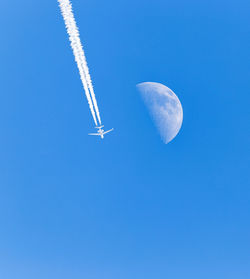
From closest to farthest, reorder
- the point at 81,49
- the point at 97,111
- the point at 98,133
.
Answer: the point at 81,49
the point at 97,111
the point at 98,133

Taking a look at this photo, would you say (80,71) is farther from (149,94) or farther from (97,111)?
(149,94)

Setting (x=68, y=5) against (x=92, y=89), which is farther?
(x=92, y=89)

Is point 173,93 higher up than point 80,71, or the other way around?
point 173,93

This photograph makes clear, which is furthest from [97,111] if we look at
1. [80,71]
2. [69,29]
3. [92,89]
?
[69,29]

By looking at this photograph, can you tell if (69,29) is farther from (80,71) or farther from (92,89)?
(92,89)

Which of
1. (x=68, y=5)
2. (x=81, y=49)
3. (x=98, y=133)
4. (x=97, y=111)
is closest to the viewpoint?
(x=68, y=5)

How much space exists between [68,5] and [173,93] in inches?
712

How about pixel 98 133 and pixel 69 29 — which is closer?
pixel 69 29

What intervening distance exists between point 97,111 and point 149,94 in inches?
378

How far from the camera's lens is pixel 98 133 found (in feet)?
140

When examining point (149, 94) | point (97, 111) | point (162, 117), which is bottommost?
point (97, 111)

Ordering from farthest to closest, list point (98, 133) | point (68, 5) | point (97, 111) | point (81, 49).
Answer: point (98, 133) < point (97, 111) < point (81, 49) < point (68, 5)

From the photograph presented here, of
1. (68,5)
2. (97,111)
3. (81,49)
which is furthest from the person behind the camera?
(97,111)

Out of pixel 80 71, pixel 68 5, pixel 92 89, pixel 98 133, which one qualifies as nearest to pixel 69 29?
pixel 68 5
